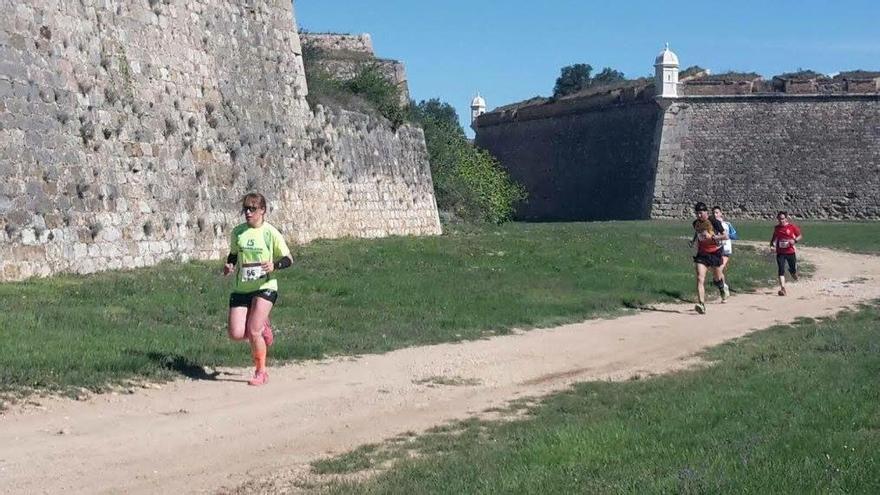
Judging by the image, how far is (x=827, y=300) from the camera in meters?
21.9

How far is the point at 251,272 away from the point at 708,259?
424 inches

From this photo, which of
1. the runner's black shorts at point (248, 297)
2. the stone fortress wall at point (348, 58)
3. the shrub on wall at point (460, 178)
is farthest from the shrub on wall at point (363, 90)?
the runner's black shorts at point (248, 297)

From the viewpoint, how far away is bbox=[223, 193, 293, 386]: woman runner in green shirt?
11.1m

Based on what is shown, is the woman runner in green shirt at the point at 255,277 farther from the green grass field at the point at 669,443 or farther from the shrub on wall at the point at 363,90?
the shrub on wall at the point at 363,90

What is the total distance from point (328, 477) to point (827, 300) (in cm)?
1598

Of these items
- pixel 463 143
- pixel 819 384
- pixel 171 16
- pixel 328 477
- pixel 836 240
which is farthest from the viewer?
pixel 463 143

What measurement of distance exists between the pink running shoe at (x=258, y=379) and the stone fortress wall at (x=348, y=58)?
82.4 ft

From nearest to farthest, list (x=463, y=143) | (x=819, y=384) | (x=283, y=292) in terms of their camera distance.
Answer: (x=819, y=384) → (x=283, y=292) → (x=463, y=143)

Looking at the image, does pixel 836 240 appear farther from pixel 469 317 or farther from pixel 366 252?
pixel 469 317

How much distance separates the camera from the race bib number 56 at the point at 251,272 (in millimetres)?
11188

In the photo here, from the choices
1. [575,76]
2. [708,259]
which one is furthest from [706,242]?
[575,76]

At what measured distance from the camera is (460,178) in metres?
44.1

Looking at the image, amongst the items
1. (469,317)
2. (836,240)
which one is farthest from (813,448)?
(836,240)

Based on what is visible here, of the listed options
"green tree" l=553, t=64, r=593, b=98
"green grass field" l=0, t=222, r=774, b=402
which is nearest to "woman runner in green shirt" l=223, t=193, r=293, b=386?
"green grass field" l=0, t=222, r=774, b=402
